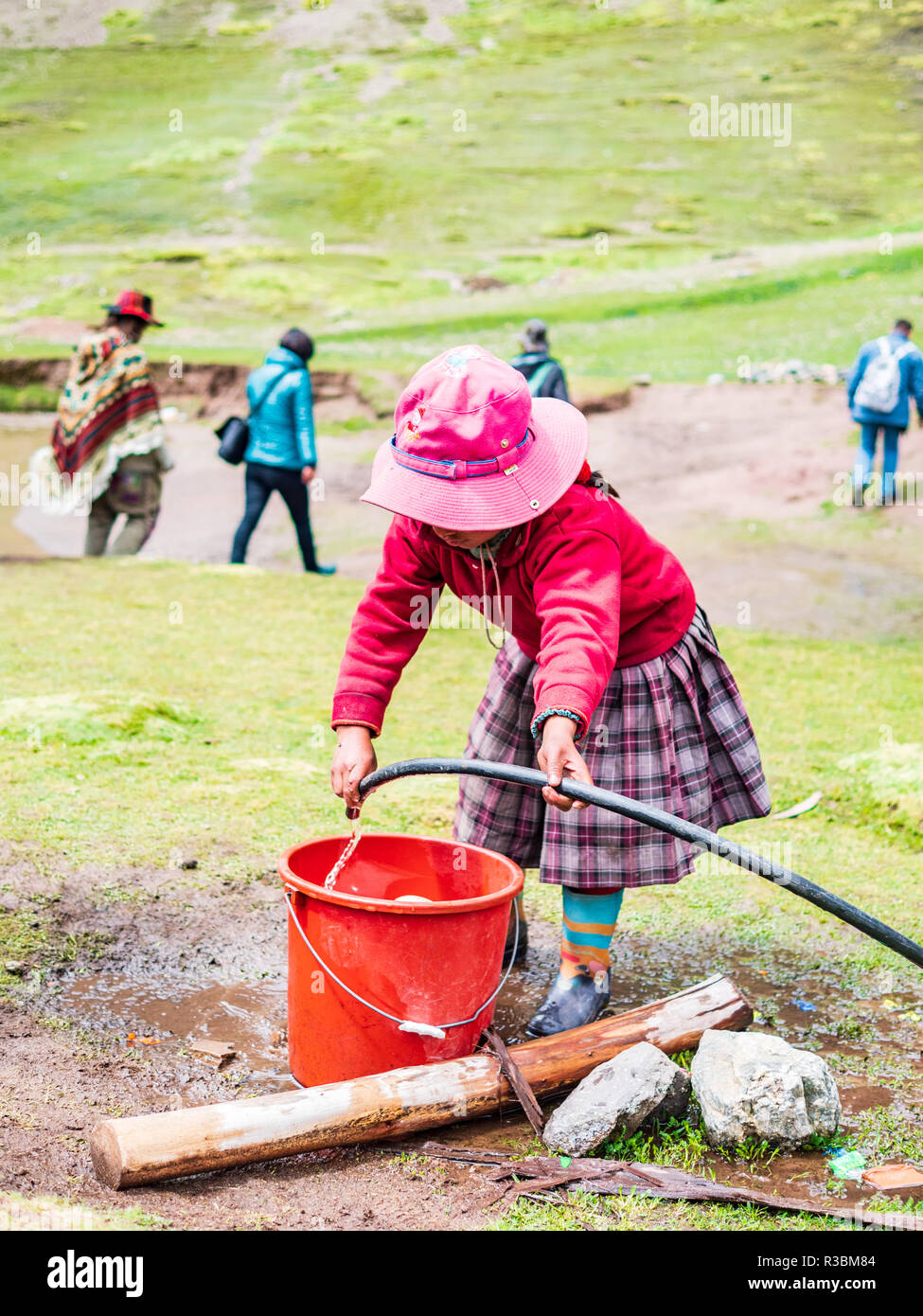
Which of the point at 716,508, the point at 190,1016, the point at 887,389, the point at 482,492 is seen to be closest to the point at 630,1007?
the point at 190,1016

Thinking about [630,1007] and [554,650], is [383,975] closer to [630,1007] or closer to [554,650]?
[554,650]

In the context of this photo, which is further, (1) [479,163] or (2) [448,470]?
(1) [479,163]

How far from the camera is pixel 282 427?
7914mm

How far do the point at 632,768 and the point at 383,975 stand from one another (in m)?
0.71

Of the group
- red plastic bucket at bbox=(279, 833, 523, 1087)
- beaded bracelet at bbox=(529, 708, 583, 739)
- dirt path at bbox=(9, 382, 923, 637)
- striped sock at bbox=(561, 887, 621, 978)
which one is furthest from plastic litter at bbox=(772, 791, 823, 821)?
dirt path at bbox=(9, 382, 923, 637)

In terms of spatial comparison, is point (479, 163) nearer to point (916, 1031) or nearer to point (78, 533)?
point (78, 533)

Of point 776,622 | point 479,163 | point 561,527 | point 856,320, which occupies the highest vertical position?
point 479,163

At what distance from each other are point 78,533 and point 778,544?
24.5 ft

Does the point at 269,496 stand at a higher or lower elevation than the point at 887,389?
lower

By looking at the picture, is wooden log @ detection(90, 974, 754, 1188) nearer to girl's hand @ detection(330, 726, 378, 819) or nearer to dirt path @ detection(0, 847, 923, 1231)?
dirt path @ detection(0, 847, 923, 1231)

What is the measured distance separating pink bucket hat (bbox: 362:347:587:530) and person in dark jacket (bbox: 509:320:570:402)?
539 cm

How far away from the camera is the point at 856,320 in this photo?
2025cm

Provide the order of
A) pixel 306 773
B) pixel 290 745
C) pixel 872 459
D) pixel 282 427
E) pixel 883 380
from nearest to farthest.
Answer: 1. pixel 306 773
2. pixel 290 745
3. pixel 282 427
4. pixel 883 380
5. pixel 872 459

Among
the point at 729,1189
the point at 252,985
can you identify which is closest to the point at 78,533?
the point at 252,985
